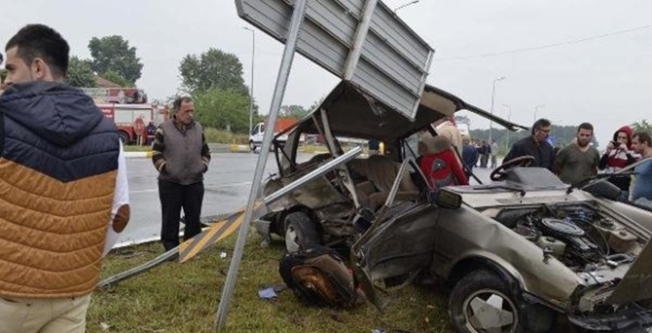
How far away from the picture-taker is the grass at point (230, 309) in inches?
159

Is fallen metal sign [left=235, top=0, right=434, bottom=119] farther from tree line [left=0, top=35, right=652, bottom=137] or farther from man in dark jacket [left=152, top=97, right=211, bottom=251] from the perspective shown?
tree line [left=0, top=35, right=652, bottom=137]

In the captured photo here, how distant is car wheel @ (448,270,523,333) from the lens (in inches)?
145

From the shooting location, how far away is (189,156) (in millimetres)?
5566

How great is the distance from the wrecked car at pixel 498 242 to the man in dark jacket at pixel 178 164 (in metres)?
1.03

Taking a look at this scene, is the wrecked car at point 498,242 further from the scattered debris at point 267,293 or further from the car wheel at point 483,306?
the scattered debris at point 267,293

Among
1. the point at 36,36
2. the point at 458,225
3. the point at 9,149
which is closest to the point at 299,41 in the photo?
the point at 458,225

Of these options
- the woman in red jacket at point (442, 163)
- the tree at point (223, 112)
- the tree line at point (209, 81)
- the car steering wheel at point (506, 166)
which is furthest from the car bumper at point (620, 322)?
the tree at point (223, 112)

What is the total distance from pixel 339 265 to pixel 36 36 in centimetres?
304

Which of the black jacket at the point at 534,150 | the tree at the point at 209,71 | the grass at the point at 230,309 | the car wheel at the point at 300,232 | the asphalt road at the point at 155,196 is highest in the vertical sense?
the tree at the point at 209,71

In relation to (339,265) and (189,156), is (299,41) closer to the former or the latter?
(339,265)

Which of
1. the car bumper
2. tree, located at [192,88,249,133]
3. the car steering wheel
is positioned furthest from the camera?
tree, located at [192,88,249,133]

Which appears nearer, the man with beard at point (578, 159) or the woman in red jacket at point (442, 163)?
the woman in red jacket at point (442, 163)

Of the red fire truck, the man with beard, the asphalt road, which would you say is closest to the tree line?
the red fire truck

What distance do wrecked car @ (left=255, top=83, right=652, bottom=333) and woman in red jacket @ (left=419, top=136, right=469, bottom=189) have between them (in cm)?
43
